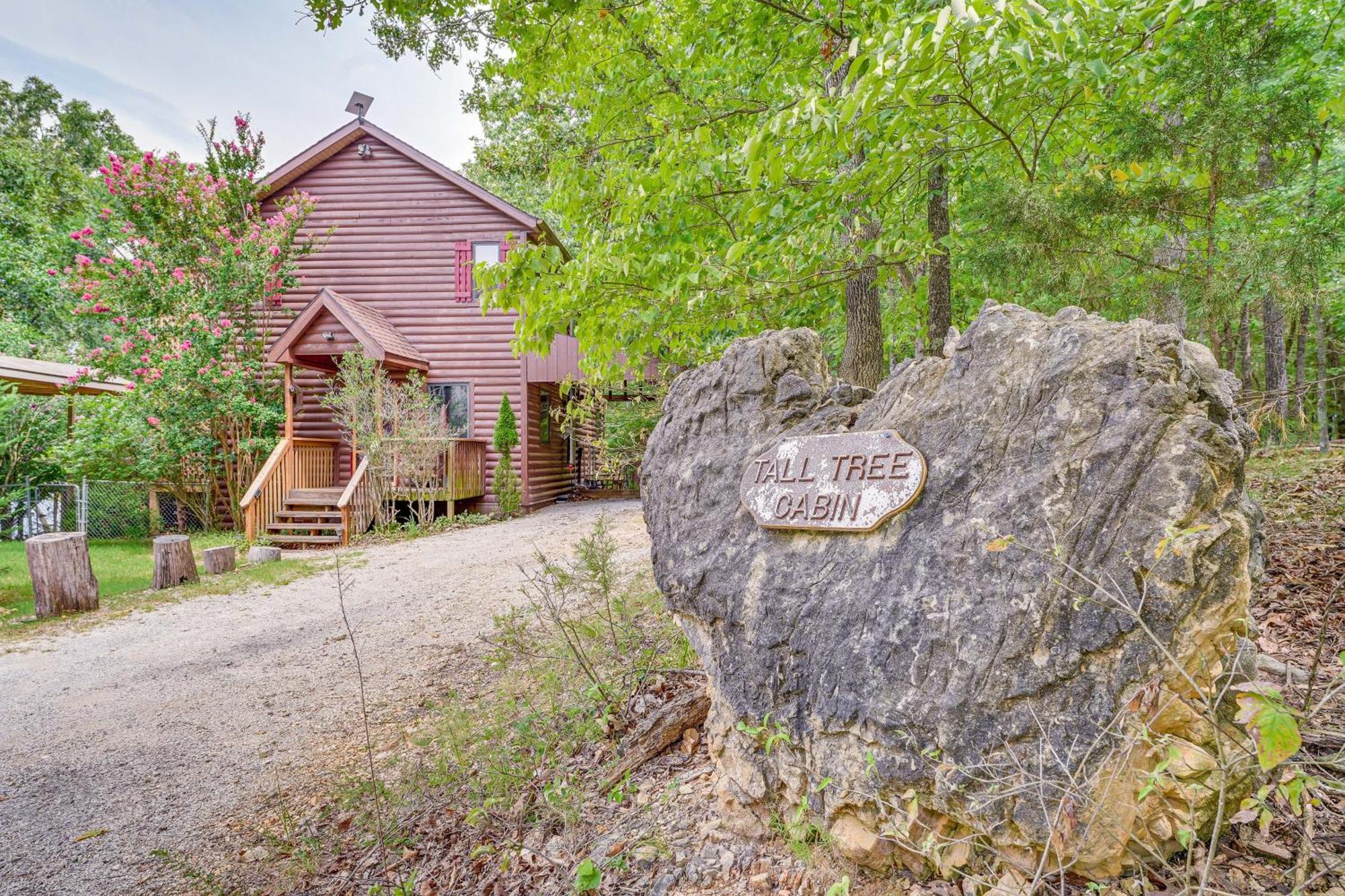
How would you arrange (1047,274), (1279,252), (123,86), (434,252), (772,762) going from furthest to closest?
(123,86)
(434,252)
(1047,274)
(1279,252)
(772,762)

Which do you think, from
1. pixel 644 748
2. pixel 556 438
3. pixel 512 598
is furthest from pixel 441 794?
pixel 556 438

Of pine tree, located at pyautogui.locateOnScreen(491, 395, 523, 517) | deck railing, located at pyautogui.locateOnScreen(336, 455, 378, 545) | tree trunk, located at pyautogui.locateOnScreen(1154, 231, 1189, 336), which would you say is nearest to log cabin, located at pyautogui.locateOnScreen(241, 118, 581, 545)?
pine tree, located at pyautogui.locateOnScreen(491, 395, 523, 517)

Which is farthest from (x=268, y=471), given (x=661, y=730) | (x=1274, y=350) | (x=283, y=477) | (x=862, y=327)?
(x=1274, y=350)

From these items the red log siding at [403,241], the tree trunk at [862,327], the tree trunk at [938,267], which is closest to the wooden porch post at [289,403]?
the red log siding at [403,241]

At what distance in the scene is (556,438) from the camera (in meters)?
17.4

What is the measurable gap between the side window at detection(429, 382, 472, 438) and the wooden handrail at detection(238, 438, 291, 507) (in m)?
3.34

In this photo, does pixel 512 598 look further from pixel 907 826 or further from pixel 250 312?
pixel 250 312

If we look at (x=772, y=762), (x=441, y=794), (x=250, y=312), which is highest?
(x=250, y=312)

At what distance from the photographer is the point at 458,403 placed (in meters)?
14.5

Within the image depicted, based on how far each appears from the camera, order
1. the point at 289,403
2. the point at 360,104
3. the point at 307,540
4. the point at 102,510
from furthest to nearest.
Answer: the point at 360,104 < the point at 102,510 < the point at 289,403 < the point at 307,540

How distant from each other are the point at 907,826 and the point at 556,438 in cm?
1590

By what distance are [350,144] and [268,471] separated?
7.77 metres

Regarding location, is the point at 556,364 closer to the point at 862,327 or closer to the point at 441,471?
the point at 441,471

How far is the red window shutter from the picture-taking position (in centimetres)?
1428
